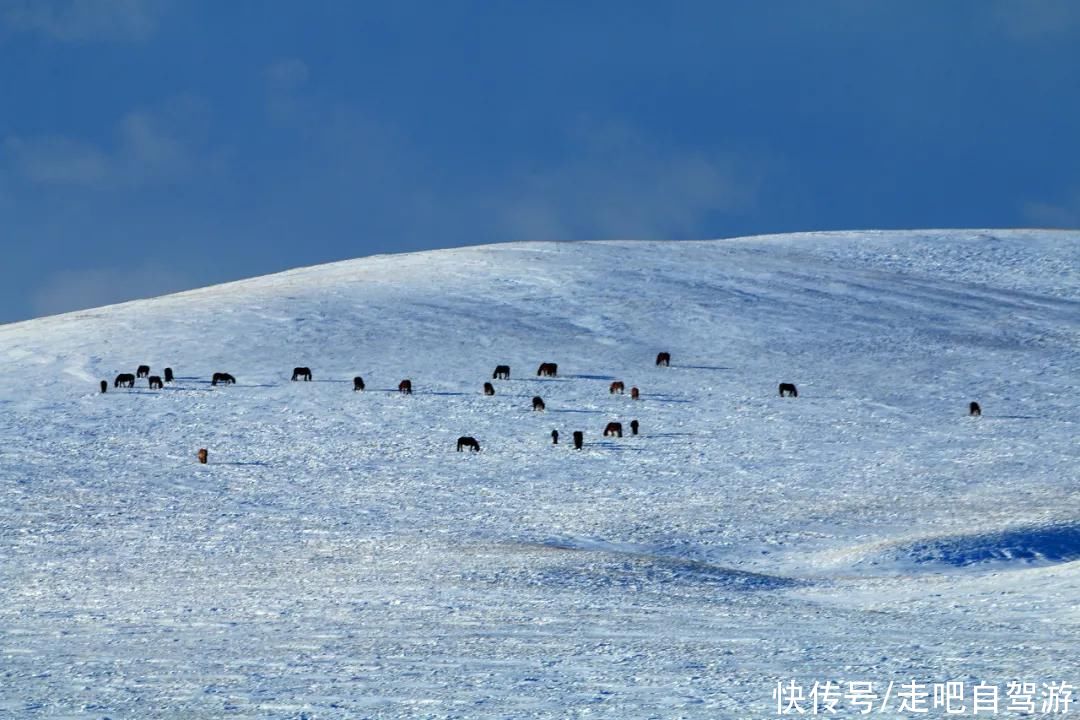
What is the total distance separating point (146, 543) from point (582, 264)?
42.6 meters

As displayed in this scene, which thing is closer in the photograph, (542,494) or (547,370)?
(542,494)

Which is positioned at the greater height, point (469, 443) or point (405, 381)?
point (405, 381)

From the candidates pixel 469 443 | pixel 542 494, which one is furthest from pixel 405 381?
pixel 542 494

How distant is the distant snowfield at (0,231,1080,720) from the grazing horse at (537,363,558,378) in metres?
0.40

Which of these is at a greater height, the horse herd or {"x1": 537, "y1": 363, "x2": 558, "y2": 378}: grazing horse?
{"x1": 537, "y1": 363, "x2": 558, "y2": 378}: grazing horse

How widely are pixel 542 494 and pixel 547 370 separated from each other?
15180mm

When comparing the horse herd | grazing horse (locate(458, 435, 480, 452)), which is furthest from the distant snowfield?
grazing horse (locate(458, 435, 480, 452))

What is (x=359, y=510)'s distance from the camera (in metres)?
30.4

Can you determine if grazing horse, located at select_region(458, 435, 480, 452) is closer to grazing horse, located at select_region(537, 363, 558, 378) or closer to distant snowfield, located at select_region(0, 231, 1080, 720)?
distant snowfield, located at select_region(0, 231, 1080, 720)

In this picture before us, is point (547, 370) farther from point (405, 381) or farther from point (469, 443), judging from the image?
point (469, 443)

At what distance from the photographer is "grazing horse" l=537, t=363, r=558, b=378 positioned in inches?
1848

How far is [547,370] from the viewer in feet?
155

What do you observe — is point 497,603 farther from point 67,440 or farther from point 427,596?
point 67,440

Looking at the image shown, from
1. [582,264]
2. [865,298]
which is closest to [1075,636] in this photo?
[865,298]
